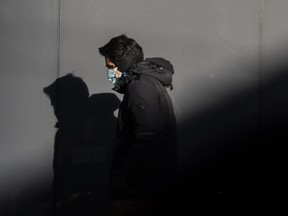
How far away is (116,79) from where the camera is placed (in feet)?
13.0

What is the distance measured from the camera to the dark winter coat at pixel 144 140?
11.3 ft

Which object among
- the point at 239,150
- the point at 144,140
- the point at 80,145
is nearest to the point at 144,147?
the point at 144,140

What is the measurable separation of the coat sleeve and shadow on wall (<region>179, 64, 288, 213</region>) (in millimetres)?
2209

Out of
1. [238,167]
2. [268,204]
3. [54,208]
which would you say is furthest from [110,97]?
[268,204]

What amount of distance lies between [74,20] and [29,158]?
4.29ft

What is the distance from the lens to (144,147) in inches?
135

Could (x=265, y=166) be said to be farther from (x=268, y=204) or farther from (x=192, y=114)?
(x=192, y=114)

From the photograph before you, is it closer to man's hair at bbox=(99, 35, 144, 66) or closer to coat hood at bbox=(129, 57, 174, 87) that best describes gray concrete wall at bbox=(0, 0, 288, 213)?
man's hair at bbox=(99, 35, 144, 66)

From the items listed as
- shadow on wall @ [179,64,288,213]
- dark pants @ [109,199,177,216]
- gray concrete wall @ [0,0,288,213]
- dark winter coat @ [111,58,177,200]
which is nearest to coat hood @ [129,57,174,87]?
dark winter coat @ [111,58,177,200]

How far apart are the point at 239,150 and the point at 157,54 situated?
138cm

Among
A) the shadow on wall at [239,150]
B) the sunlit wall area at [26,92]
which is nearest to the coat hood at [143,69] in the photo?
the sunlit wall area at [26,92]

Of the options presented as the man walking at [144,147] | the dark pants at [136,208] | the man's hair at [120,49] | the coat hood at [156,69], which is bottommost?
the dark pants at [136,208]

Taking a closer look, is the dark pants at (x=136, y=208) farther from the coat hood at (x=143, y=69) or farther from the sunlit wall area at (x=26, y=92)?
the sunlit wall area at (x=26, y=92)

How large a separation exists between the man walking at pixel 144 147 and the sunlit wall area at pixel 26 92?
1.47 m
